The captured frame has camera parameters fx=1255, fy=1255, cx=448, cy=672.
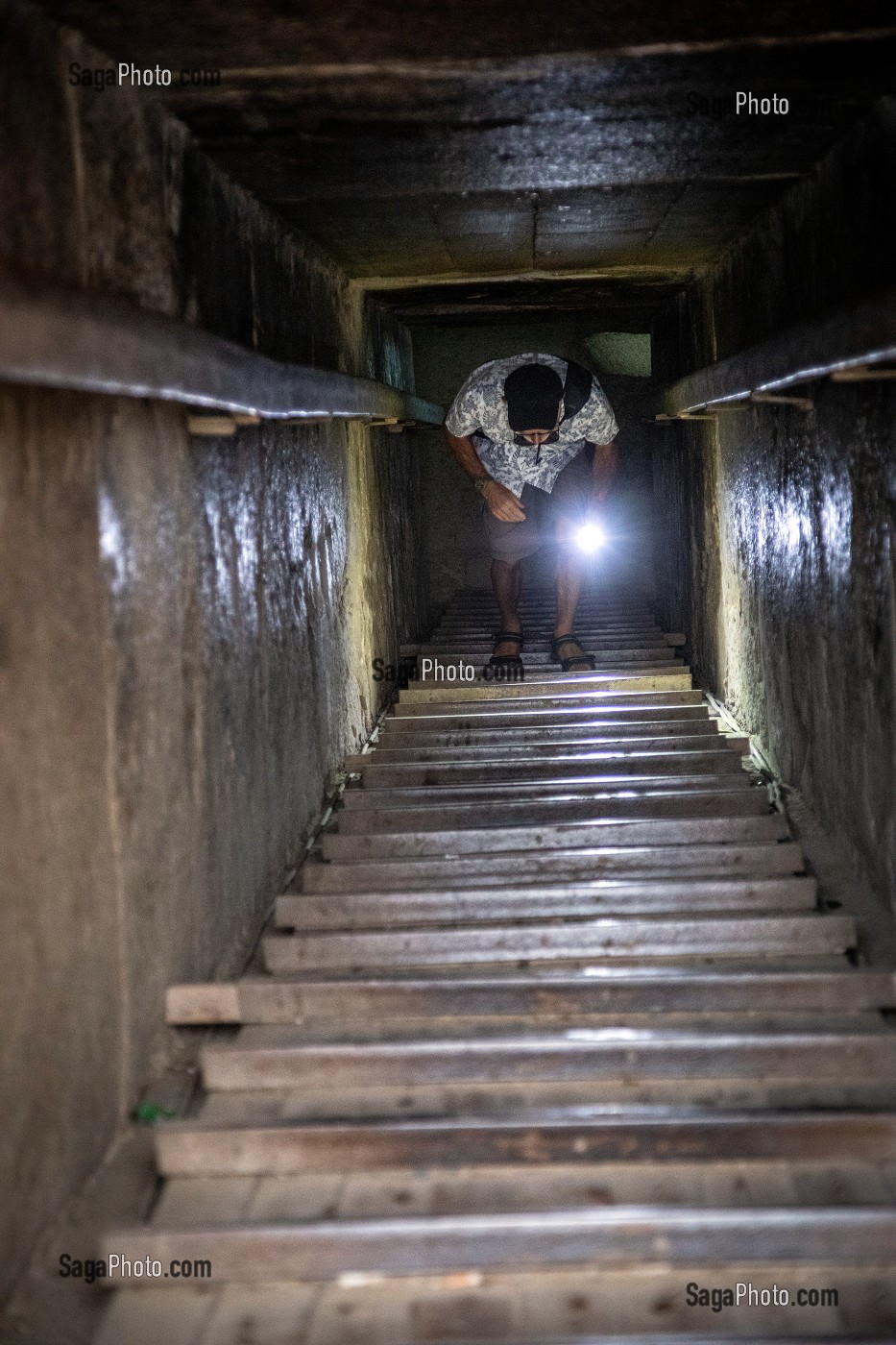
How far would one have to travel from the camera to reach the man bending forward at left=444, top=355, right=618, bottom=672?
6242mm

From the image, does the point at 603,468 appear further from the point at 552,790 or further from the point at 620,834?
the point at 620,834

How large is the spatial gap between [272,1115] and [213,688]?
1.25 m

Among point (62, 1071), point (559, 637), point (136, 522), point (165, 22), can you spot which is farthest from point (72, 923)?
point (559, 637)

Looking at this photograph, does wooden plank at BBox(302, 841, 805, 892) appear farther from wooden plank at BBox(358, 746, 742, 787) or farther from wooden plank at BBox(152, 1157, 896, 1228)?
wooden plank at BBox(152, 1157, 896, 1228)

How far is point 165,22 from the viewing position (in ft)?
9.57

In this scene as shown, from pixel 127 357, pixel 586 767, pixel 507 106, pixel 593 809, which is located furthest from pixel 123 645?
pixel 586 767

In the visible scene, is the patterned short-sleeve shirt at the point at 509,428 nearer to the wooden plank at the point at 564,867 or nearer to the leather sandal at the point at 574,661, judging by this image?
the leather sandal at the point at 574,661

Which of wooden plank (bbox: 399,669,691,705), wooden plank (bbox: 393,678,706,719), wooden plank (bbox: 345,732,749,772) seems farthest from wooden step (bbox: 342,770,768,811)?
wooden plank (bbox: 399,669,691,705)

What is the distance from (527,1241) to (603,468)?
181 inches

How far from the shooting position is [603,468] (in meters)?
6.62

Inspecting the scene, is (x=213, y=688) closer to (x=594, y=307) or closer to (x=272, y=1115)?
(x=272, y=1115)

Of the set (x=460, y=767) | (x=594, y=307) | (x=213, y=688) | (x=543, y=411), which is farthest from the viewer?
(x=594, y=307)

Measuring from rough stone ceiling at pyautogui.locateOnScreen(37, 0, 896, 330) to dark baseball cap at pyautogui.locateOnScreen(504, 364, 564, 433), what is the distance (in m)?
0.66

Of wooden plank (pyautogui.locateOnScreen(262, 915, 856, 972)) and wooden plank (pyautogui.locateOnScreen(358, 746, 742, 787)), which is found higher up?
wooden plank (pyautogui.locateOnScreen(358, 746, 742, 787))
